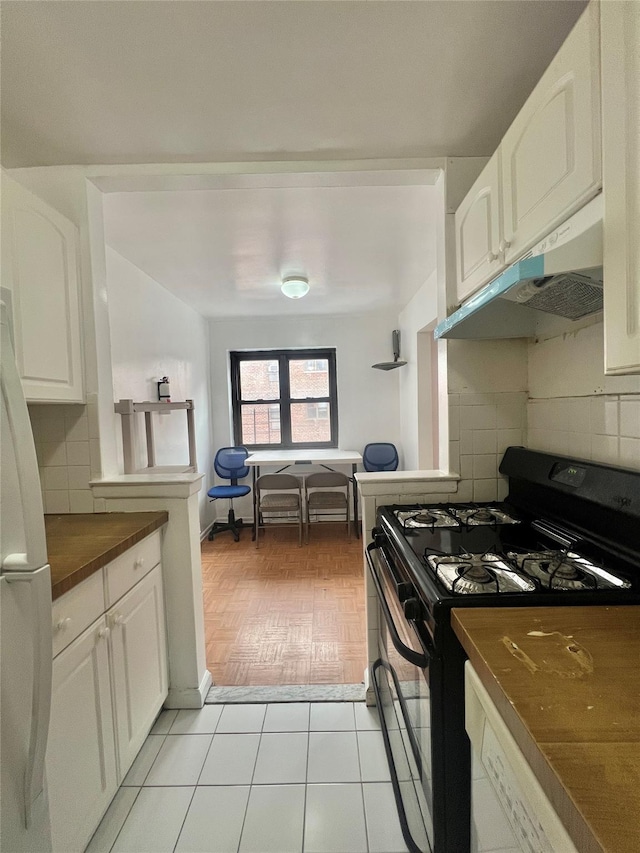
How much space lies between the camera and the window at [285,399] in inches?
187

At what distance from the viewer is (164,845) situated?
3.86ft

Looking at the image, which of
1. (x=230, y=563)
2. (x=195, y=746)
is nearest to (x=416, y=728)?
(x=195, y=746)

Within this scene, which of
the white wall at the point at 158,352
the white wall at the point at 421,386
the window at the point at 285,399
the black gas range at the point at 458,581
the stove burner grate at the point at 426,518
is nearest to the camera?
the black gas range at the point at 458,581

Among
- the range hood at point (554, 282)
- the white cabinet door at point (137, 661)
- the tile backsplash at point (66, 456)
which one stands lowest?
the white cabinet door at point (137, 661)

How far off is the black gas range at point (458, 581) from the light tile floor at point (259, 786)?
0.16 meters

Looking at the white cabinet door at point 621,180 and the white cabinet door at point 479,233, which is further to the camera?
the white cabinet door at point 479,233

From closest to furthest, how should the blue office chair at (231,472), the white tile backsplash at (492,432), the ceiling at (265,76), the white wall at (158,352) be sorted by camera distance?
the ceiling at (265,76), the white tile backsplash at (492,432), the white wall at (158,352), the blue office chair at (231,472)

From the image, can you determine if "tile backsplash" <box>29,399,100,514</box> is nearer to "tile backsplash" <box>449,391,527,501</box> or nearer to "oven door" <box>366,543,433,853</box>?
"oven door" <box>366,543,433,853</box>

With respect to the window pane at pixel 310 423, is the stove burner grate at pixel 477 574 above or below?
below

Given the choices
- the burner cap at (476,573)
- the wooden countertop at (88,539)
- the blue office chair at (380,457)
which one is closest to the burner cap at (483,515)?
the burner cap at (476,573)

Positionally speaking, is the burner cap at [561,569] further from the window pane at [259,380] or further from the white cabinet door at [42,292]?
the window pane at [259,380]

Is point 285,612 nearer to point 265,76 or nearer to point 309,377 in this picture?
point 265,76

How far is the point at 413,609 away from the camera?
0.92 m

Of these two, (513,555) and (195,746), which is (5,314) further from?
(195,746)
